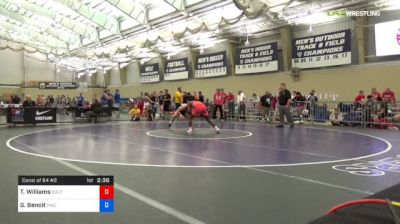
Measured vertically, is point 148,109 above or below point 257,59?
below

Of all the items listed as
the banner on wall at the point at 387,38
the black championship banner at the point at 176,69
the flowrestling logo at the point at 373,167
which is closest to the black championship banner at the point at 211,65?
the black championship banner at the point at 176,69

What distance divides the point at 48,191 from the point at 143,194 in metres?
2.33

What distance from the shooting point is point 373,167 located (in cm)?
732

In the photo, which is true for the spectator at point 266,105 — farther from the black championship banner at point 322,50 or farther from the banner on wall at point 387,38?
the banner on wall at point 387,38

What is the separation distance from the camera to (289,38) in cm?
2456

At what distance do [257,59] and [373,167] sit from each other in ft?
64.5

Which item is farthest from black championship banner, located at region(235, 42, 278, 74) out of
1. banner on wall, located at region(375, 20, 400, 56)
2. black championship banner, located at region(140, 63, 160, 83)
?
black championship banner, located at region(140, 63, 160, 83)

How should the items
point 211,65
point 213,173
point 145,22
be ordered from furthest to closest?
point 211,65 < point 145,22 < point 213,173

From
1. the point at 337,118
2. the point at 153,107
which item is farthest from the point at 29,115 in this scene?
the point at 337,118

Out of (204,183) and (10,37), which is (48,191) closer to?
(204,183)

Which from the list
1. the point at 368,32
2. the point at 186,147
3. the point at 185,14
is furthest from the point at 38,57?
the point at 186,147

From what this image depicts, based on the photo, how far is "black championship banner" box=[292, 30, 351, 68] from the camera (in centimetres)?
2092
